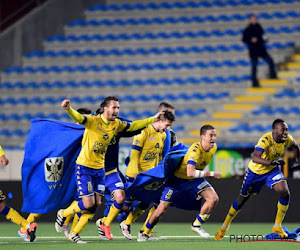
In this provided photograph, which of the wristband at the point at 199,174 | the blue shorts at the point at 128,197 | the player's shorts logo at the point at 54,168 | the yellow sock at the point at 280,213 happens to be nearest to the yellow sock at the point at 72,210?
the player's shorts logo at the point at 54,168

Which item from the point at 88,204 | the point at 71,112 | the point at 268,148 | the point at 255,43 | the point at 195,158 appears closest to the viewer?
the point at 71,112

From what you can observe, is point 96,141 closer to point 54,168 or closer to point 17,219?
point 54,168

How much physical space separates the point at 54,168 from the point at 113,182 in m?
1.12

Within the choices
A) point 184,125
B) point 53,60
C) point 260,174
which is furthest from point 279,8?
point 260,174

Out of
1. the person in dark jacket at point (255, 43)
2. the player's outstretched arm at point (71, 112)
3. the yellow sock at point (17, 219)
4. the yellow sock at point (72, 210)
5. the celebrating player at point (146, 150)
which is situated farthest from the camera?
the person in dark jacket at point (255, 43)

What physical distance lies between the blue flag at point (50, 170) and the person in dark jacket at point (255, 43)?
9447mm

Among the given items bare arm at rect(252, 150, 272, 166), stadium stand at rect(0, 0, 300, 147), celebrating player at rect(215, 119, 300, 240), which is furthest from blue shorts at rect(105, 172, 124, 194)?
stadium stand at rect(0, 0, 300, 147)

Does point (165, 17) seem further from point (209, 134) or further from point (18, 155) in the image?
point (209, 134)

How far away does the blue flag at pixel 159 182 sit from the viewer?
10.9m

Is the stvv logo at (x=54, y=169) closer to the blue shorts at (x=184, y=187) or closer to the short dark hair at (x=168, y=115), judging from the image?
the blue shorts at (x=184, y=187)

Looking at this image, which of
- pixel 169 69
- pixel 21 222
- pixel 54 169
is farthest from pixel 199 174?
pixel 169 69

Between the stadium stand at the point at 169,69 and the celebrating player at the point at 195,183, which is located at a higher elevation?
the stadium stand at the point at 169,69

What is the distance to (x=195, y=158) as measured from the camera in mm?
10508

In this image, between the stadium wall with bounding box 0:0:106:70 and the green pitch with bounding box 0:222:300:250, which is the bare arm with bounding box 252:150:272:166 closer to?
the green pitch with bounding box 0:222:300:250
